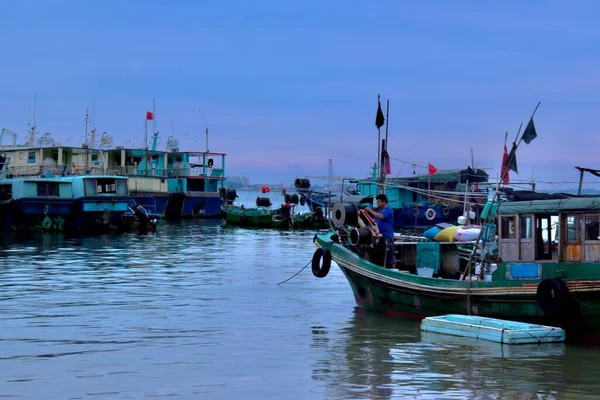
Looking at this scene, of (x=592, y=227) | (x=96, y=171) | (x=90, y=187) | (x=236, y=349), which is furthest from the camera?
(x=96, y=171)

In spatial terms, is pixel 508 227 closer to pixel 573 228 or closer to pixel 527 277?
pixel 527 277

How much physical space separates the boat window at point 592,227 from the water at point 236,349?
1.84 m

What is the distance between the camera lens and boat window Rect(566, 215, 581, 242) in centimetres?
1465

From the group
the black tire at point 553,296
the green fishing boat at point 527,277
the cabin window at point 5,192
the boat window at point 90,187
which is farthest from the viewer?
the boat window at point 90,187

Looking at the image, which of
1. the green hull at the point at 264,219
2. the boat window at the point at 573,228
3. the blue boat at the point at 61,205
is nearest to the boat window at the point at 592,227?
the boat window at the point at 573,228

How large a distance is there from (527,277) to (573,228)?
1110 millimetres

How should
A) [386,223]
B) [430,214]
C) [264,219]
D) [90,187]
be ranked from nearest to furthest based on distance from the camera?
[386,223] → [90,187] → [264,219] → [430,214]

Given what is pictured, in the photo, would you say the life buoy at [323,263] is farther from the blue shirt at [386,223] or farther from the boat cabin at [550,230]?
the boat cabin at [550,230]

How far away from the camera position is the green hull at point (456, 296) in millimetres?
14242

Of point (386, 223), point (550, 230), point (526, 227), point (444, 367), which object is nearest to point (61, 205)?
point (386, 223)

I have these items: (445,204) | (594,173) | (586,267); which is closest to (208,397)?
(586,267)

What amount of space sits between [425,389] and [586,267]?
4.38 metres

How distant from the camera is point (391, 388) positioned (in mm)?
11320

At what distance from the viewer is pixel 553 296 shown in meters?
14.1
